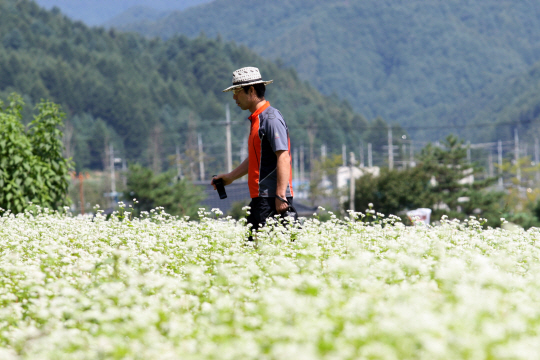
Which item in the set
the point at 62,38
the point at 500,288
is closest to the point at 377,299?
the point at 500,288

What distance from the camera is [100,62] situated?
174500mm

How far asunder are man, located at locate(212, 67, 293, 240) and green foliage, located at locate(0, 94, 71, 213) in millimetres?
5221

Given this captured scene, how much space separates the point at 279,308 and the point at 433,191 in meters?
53.6

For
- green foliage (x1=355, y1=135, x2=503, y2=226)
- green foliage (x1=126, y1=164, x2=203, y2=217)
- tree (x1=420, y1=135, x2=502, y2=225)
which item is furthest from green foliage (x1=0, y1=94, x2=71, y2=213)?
tree (x1=420, y1=135, x2=502, y2=225)

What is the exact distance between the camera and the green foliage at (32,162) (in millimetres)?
10328

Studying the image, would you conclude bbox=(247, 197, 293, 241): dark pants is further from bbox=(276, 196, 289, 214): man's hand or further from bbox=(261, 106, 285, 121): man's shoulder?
bbox=(261, 106, 285, 121): man's shoulder

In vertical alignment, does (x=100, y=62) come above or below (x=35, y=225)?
above

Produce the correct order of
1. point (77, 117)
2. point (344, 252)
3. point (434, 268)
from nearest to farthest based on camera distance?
point (434, 268), point (344, 252), point (77, 117)

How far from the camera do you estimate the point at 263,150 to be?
237 inches

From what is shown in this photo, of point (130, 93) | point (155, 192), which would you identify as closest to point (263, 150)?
point (155, 192)

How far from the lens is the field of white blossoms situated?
2676 millimetres

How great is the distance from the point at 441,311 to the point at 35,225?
5.93m

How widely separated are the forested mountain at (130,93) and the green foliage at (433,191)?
235 ft

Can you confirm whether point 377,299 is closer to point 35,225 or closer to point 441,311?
point 441,311
